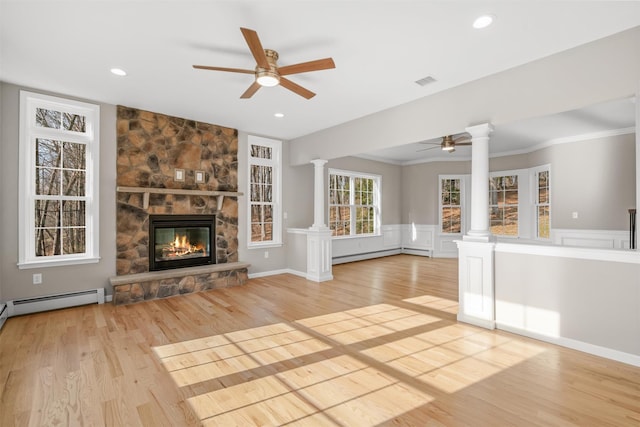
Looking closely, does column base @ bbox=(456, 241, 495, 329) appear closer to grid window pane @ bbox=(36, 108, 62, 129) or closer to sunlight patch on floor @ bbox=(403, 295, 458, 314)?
sunlight patch on floor @ bbox=(403, 295, 458, 314)

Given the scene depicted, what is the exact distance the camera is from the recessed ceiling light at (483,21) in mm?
2390

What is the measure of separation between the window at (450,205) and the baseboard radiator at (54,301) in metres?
8.05

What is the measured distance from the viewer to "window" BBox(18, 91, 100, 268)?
3.79 metres

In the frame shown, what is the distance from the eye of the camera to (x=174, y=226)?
4949 millimetres

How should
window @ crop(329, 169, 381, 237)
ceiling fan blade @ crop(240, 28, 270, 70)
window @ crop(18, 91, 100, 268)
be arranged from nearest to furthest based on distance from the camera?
ceiling fan blade @ crop(240, 28, 270, 70) < window @ crop(18, 91, 100, 268) < window @ crop(329, 169, 381, 237)

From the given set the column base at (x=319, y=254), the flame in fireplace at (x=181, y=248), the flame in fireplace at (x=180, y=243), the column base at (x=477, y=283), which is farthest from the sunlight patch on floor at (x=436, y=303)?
the flame in fireplace at (x=180, y=243)

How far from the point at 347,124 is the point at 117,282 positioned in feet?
13.8

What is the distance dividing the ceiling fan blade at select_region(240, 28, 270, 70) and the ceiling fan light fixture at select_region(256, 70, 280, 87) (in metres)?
0.07

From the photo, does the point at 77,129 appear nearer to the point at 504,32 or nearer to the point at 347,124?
the point at 347,124

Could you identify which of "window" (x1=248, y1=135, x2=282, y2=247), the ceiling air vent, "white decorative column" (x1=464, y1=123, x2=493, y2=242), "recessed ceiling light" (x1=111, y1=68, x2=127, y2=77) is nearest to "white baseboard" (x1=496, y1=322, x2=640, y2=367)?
"white decorative column" (x1=464, y1=123, x2=493, y2=242)

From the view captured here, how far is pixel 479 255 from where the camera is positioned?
3.46 metres

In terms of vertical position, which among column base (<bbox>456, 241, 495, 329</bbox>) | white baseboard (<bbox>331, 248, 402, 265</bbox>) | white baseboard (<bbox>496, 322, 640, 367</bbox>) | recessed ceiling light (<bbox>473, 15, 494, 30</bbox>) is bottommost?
white baseboard (<bbox>496, 322, 640, 367</bbox>)

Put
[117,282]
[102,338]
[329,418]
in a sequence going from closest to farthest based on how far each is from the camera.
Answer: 1. [329,418]
2. [102,338]
3. [117,282]

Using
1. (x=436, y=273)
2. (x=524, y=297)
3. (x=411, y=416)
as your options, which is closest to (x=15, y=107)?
(x=411, y=416)
